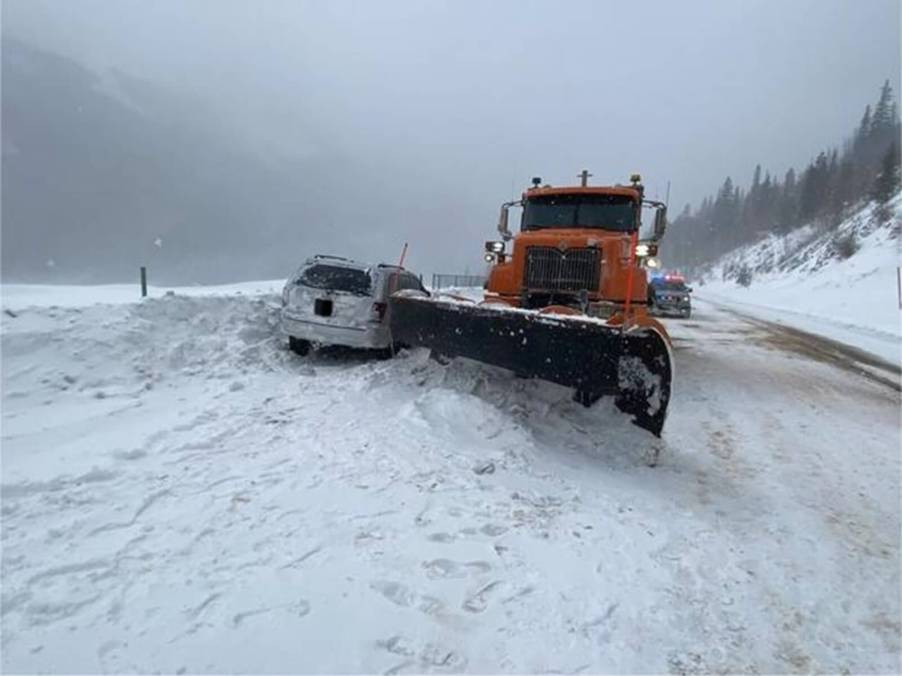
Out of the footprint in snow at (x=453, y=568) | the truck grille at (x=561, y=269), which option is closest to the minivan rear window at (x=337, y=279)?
the truck grille at (x=561, y=269)

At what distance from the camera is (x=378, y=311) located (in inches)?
324

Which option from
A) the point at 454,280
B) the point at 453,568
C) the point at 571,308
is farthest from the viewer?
the point at 454,280

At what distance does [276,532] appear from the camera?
3344mm

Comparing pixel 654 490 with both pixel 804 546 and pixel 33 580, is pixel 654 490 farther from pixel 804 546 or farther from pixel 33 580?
pixel 33 580

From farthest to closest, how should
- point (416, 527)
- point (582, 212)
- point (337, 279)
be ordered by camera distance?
point (582, 212) < point (337, 279) < point (416, 527)

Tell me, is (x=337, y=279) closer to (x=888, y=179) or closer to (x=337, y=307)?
(x=337, y=307)

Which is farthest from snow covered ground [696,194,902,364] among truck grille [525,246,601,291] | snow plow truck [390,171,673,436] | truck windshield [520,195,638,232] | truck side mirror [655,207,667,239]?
truck grille [525,246,601,291]

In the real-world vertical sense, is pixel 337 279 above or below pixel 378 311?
above

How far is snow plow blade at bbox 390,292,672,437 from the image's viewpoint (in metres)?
4.70

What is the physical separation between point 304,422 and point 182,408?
1390mm

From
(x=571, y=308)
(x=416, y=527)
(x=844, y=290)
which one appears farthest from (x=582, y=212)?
(x=844, y=290)

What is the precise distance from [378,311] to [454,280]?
2398 centimetres

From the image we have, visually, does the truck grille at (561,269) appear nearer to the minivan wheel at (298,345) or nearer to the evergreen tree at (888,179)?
the minivan wheel at (298,345)

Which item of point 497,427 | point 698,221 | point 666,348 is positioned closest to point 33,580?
point 497,427
